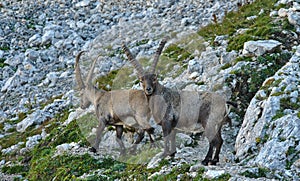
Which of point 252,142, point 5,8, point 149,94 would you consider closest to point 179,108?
point 149,94

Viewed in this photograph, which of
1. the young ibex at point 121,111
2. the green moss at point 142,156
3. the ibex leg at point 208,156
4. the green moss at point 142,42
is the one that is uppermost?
the green moss at point 142,42

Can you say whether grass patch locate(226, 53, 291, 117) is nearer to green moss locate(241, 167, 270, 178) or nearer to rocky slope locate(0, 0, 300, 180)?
rocky slope locate(0, 0, 300, 180)

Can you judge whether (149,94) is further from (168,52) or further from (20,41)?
(20,41)

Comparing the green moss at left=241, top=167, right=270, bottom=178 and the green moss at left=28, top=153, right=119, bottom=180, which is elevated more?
the green moss at left=241, top=167, right=270, bottom=178

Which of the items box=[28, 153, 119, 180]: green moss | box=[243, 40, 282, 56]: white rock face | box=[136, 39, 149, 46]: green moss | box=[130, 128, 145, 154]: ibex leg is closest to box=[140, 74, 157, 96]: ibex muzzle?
box=[130, 128, 145, 154]: ibex leg

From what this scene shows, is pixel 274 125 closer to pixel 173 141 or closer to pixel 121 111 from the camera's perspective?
pixel 173 141

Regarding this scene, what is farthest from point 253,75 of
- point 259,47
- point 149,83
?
point 149,83

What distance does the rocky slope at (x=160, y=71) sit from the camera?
1207 cm

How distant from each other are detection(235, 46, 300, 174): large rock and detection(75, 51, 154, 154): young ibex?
2.44 m

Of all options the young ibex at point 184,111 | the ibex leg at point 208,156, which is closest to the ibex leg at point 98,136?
the young ibex at point 184,111

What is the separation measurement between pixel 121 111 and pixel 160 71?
402 cm

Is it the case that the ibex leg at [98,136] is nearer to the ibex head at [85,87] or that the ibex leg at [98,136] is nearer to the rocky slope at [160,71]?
the rocky slope at [160,71]

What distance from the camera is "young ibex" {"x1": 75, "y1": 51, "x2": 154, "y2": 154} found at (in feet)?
45.2

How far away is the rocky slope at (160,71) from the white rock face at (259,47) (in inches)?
1.1
